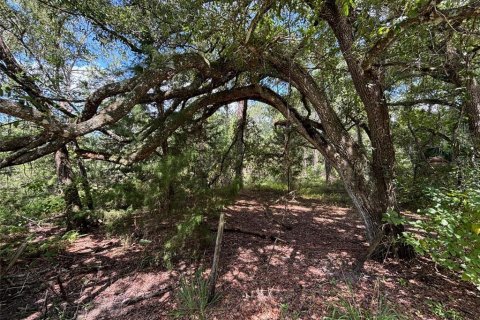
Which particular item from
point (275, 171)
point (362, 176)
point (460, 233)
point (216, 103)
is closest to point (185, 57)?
point (216, 103)

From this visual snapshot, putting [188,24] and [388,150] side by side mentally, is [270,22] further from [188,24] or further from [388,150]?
[388,150]

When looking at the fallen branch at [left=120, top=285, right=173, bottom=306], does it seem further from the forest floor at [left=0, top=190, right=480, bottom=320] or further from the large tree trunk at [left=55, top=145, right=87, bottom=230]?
the large tree trunk at [left=55, top=145, right=87, bottom=230]

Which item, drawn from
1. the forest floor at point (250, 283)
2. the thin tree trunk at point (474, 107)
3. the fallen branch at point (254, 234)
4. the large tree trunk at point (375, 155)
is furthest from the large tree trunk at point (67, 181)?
the thin tree trunk at point (474, 107)

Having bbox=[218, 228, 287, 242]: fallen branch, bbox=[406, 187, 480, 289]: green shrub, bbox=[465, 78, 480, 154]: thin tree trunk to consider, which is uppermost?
bbox=[465, 78, 480, 154]: thin tree trunk

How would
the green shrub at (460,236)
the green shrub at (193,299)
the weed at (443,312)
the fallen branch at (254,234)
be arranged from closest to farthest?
1. the green shrub at (460,236)
2. the weed at (443,312)
3. the green shrub at (193,299)
4. the fallen branch at (254,234)

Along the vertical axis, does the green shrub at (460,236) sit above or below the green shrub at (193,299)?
above

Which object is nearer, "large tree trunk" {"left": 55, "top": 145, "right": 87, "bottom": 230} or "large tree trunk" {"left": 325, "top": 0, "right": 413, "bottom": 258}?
"large tree trunk" {"left": 325, "top": 0, "right": 413, "bottom": 258}

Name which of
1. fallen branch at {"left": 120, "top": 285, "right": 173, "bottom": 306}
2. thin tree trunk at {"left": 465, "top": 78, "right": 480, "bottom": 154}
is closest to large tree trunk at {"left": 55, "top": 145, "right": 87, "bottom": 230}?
fallen branch at {"left": 120, "top": 285, "right": 173, "bottom": 306}

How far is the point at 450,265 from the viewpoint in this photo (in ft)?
8.42

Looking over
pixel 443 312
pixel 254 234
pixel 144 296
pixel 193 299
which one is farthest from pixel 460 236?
pixel 144 296

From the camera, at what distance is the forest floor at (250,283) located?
111 inches

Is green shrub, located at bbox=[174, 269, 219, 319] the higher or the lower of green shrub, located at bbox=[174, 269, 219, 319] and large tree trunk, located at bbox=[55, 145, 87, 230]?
the lower

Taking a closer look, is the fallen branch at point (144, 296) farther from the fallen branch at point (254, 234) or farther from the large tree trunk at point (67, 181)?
the large tree trunk at point (67, 181)

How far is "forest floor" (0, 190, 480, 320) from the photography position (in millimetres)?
2814
